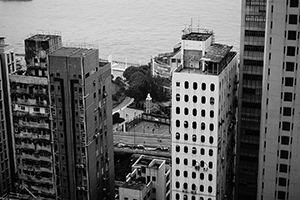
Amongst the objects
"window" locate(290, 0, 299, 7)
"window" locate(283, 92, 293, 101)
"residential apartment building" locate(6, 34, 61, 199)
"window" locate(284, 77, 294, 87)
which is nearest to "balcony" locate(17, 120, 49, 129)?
"residential apartment building" locate(6, 34, 61, 199)

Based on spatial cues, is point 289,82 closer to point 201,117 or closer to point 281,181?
point 201,117

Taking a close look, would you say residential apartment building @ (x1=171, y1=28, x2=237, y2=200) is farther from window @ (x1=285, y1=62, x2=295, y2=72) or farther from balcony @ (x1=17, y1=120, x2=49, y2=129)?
balcony @ (x1=17, y1=120, x2=49, y2=129)

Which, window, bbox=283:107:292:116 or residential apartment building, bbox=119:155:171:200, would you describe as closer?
window, bbox=283:107:292:116

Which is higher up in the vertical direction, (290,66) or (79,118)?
(290,66)

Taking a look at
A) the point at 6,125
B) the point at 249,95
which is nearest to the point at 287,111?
the point at 249,95

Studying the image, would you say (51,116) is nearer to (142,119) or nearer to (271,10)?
(271,10)

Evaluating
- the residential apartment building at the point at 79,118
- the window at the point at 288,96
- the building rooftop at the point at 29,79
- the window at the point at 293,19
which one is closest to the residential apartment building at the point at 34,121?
the building rooftop at the point at 29,79
